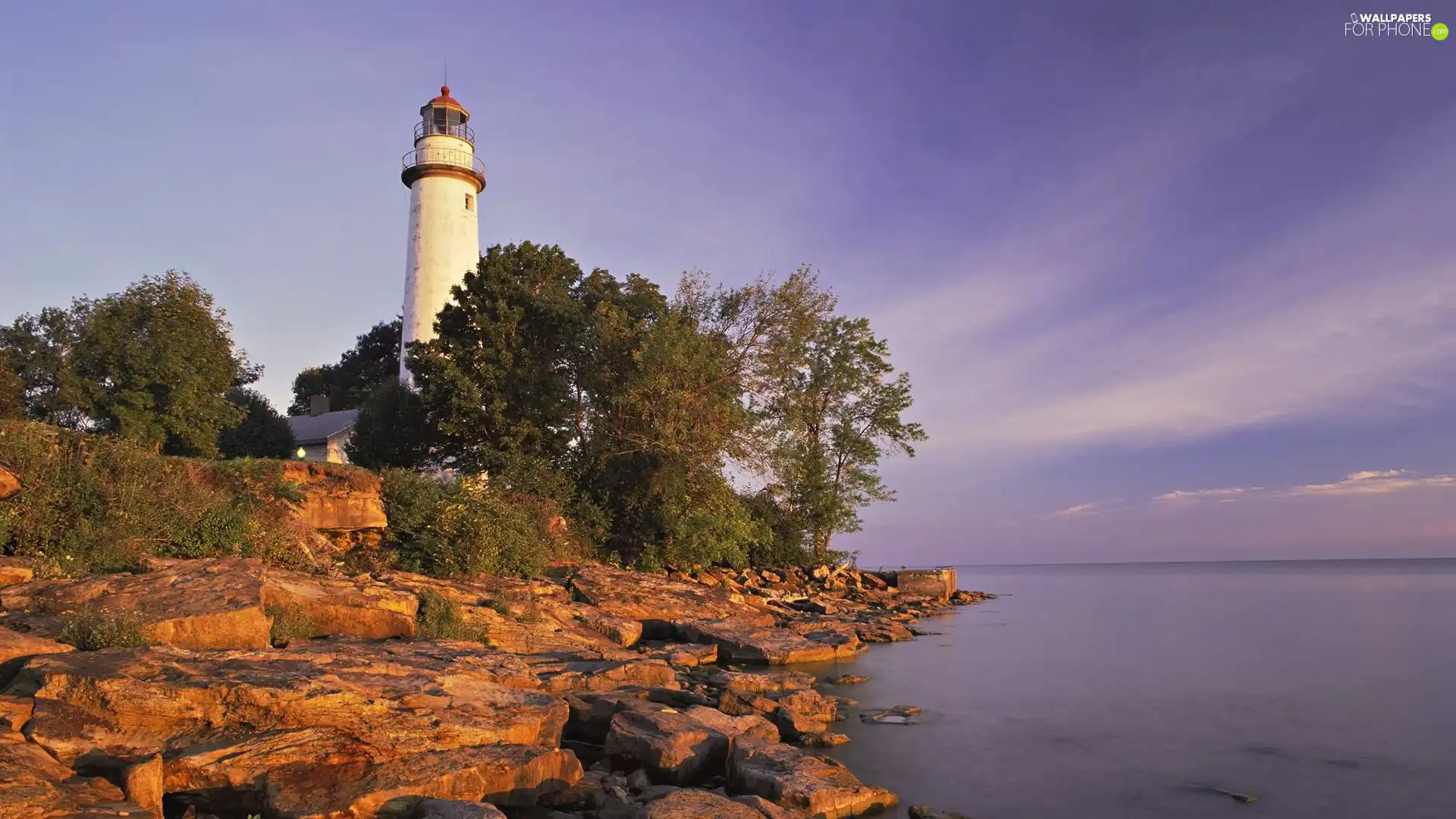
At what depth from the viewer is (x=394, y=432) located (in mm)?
25953

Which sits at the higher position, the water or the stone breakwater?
the stone breakwater

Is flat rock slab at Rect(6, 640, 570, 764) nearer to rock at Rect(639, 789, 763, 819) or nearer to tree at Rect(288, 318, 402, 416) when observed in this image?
rock at Rect(639, 789, 763, 819)

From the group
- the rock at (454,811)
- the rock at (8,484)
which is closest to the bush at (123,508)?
the rock at (8,484)

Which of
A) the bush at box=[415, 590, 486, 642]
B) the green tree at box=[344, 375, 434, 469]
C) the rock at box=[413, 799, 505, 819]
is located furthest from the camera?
the green tree at box=[344, 375, 434, 469]

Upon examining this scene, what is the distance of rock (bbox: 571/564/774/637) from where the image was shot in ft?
60.8

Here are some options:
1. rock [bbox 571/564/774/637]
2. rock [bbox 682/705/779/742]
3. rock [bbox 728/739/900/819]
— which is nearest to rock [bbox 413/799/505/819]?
rock [bbox 728/739/900/819]

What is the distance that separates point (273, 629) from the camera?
35.6 ft

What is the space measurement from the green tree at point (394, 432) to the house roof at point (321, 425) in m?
10.5

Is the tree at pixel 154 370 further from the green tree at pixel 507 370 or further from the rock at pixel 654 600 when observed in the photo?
the rock at pixel 654 600

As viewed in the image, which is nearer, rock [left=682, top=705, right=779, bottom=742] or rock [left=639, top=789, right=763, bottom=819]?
rock [left=639, top=789, right=763, bottom=819]

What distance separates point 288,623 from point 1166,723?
1315 centimetres

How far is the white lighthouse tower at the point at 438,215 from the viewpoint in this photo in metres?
30.8

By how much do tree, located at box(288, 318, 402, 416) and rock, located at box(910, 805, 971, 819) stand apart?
45.4 m

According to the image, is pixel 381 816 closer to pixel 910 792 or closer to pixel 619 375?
pixel 910 792
